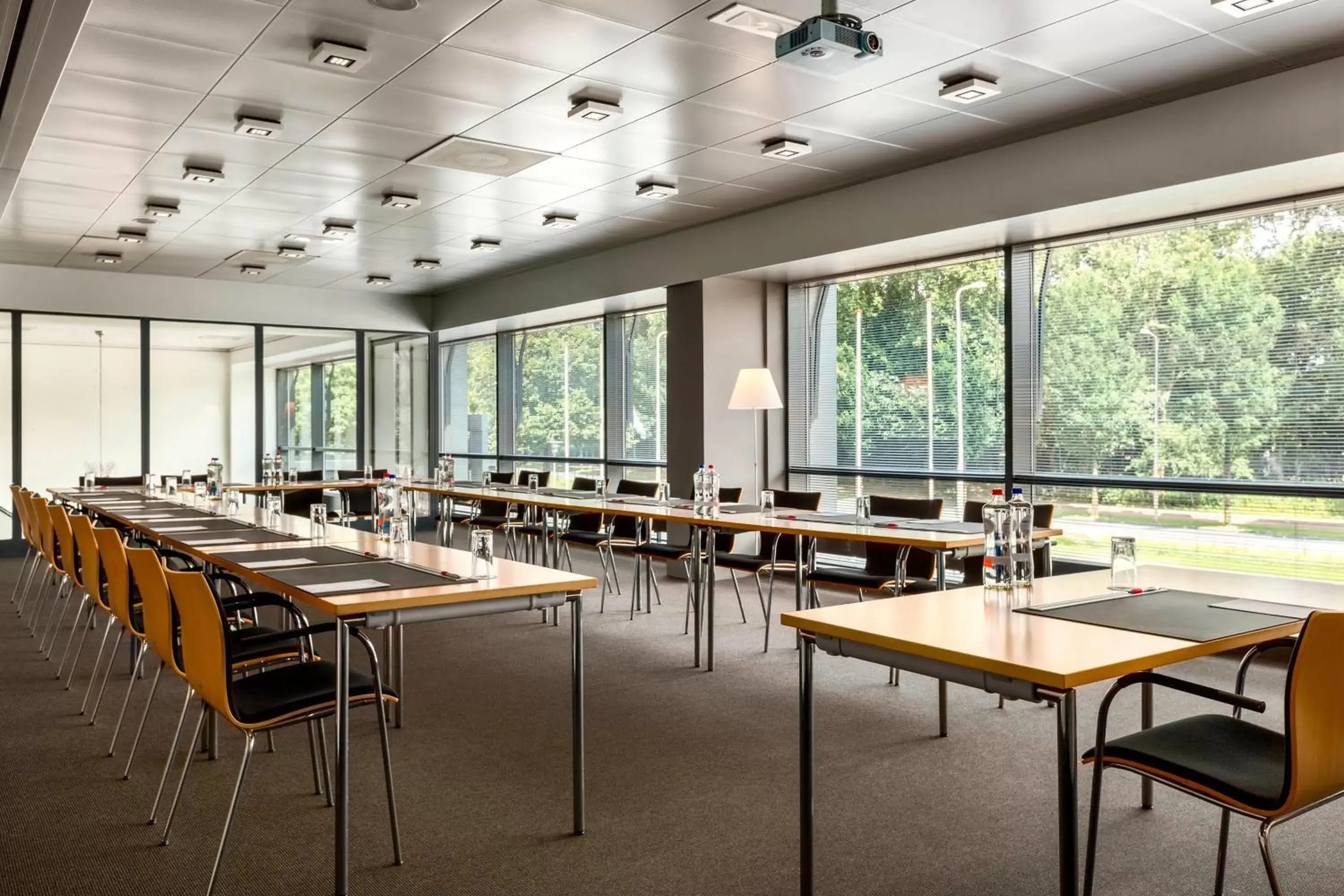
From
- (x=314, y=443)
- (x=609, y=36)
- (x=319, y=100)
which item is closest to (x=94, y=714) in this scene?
(x=319, y=100)

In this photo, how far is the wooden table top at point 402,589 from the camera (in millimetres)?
2910

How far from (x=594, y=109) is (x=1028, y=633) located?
12.7 feet

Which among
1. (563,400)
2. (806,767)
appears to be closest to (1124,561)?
(806,767)

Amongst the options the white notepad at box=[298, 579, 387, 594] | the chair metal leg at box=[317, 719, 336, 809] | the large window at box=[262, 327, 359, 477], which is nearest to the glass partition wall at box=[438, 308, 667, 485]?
the large window at box=[262, 327, 359, 477]

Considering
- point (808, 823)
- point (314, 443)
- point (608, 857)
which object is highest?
point (314, 443)

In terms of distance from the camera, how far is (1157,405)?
612cm

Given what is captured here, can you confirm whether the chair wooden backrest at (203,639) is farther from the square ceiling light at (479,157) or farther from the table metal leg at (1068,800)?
the square ceiling light at (479,157)

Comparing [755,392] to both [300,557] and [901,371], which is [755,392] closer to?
[901,371]

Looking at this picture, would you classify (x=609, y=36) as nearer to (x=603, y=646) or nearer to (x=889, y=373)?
(x=603, y=646)

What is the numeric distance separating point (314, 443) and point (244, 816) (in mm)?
10013

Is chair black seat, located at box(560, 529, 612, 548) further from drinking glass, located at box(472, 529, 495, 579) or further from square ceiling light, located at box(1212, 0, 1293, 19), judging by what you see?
square ceiling light, located at box(1212, 0, 1293, 19)

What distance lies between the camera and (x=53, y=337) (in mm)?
10570

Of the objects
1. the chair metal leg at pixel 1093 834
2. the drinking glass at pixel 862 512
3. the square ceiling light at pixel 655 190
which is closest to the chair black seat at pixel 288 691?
the chair metal leg at pixel 1093 834

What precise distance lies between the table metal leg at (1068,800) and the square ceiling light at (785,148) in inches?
180
